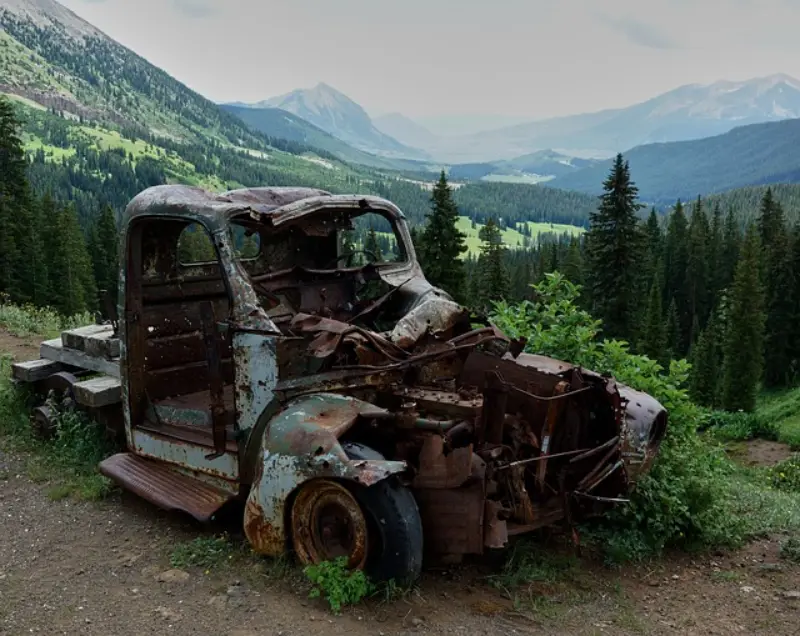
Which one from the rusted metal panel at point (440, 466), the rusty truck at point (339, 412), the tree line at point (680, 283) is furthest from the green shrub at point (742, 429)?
the rusted metal panel at point (440, 466)

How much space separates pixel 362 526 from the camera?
450cm

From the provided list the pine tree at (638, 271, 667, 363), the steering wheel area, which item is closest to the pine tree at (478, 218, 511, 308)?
the pine tree at (638, 271, 667, 363)

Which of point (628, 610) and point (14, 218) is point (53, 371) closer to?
point (628, 610)

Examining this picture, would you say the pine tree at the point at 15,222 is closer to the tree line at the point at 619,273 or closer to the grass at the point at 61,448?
the tree line at the point at 619,273

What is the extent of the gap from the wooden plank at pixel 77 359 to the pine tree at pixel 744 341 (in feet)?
176

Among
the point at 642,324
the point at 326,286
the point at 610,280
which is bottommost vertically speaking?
the point at 642,324

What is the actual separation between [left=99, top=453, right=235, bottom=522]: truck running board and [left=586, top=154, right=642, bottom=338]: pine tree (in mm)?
43322

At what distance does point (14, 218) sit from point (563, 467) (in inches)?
2007

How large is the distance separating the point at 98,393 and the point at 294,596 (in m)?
3.21

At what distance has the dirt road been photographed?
4277mm

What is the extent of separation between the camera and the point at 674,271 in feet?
273

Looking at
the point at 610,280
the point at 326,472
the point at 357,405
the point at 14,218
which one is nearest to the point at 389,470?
the point at 326,472

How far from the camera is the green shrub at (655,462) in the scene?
5617 mm

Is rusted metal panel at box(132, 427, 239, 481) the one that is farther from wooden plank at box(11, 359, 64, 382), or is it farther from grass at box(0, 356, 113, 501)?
wooden plank at box(11, 359, 64, 382)
